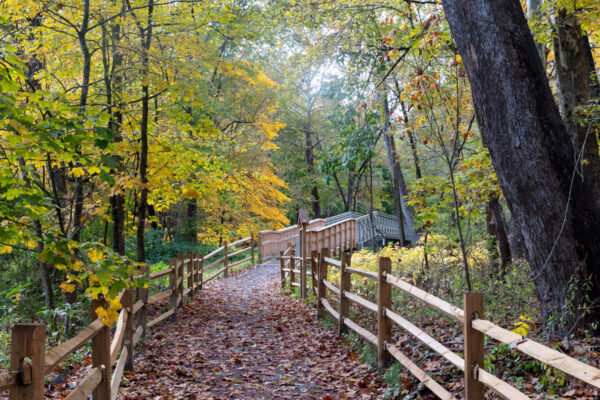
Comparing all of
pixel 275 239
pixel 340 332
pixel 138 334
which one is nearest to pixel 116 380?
pixel 138 334

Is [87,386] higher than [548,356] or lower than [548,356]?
lower


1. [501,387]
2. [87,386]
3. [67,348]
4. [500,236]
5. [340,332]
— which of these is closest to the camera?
[67,348]

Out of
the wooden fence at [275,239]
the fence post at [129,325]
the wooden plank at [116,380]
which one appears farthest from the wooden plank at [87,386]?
the wooden fence at [275,239]

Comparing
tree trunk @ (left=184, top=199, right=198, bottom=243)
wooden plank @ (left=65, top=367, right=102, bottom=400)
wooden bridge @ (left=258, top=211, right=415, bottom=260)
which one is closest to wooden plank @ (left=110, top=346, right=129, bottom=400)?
wooden plank @ (left=65, top=367, right=102, bottom=400)

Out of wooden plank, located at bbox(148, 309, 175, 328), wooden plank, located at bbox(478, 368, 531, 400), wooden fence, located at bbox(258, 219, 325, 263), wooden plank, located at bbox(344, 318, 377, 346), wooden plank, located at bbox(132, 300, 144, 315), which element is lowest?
wooden fence, located at bbox(258, 219, 325, 263)

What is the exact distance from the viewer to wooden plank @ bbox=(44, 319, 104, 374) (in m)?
2.59

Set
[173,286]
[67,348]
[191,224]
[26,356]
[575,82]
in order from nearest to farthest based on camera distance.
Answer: [26,356] < [67,348] < [575,82] < [173,286] < [191,224]

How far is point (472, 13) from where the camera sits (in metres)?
5.00

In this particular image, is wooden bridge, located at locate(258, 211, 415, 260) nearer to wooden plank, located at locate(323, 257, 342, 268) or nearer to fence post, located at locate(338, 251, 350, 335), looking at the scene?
wooden plank, located at locate(323, 257, 342, 268)

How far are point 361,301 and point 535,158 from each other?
3.15 m

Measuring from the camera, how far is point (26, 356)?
2.35m

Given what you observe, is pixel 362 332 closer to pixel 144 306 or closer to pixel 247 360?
pixel 247 360

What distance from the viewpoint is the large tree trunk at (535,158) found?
4.78m

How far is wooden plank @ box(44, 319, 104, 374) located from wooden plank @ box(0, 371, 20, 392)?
194mm
